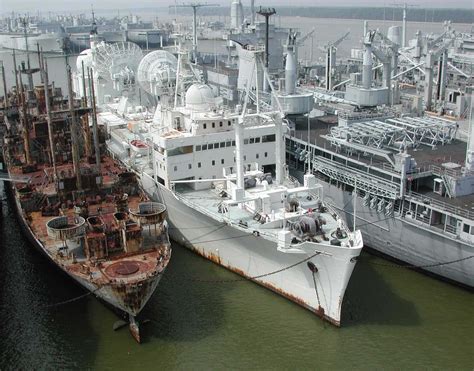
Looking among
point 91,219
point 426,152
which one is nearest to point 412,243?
point 426,152

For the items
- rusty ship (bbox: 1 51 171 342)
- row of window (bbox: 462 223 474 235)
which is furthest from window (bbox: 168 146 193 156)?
row of window (bbox: 462 223 474 235)

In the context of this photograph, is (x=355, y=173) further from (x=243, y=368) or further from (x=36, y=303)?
(x=36, y=303)

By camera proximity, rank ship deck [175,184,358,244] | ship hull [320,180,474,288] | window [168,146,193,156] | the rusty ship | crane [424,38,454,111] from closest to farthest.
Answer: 1. the rusty ship
2. ship deck [175,184,358,244]
3. ship hull [320,180,474,288]
4. window [168,146,193,156]
5. crane [424,38,454,111]

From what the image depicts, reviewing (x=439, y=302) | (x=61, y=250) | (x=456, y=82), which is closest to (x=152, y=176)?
(x=61, y=250)

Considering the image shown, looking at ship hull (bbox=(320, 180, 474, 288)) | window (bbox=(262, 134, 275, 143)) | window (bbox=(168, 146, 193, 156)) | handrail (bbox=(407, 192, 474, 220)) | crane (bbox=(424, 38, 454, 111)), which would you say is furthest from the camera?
crane (bbox=(424, 38, 454, 111))

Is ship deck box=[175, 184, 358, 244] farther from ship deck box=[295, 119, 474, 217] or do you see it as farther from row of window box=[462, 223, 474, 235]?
row of window box=[462, 223, 474, 235]

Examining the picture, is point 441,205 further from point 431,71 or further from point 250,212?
point 431,71

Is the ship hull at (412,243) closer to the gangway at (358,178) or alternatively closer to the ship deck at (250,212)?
the gangway at (358,178)
